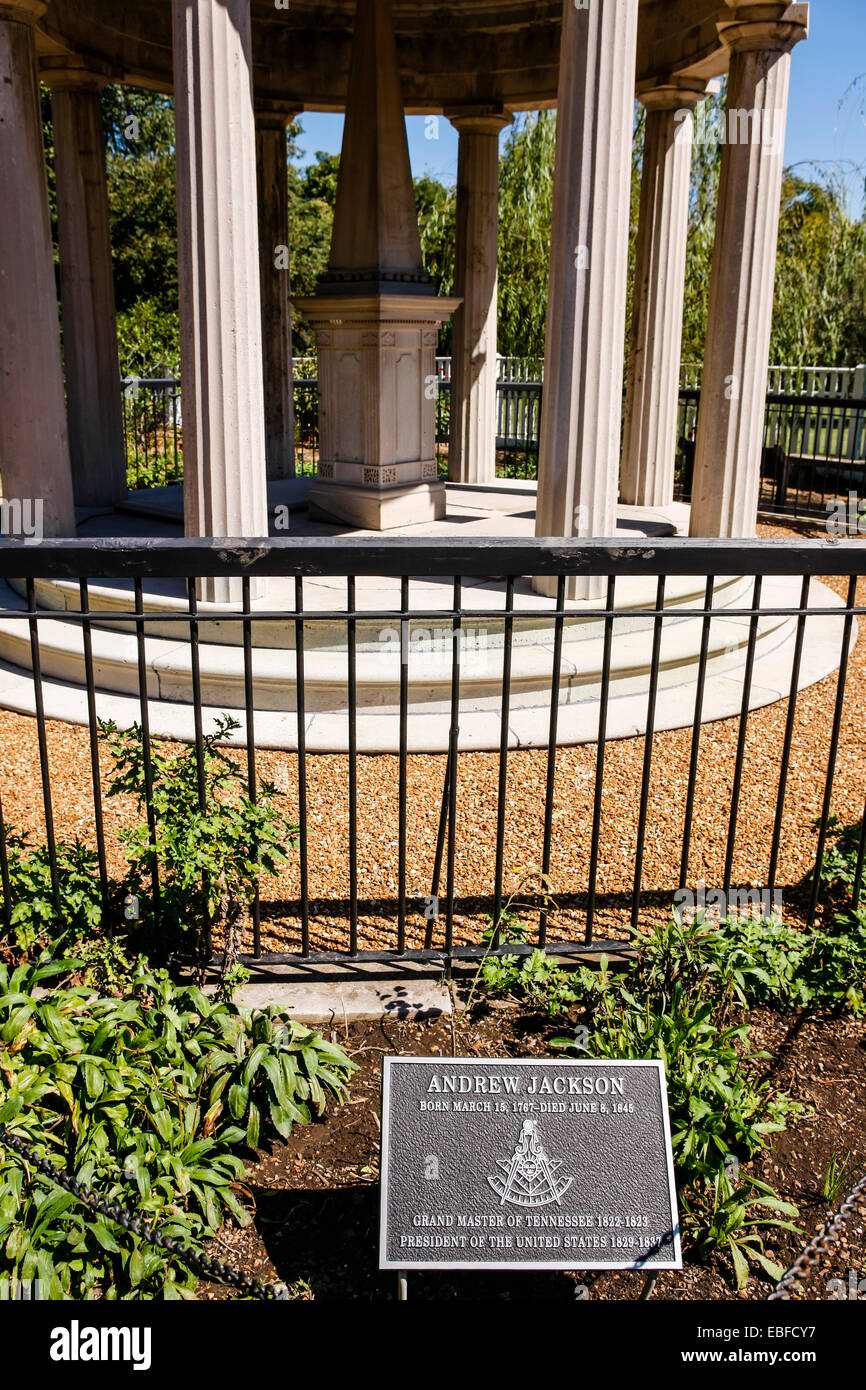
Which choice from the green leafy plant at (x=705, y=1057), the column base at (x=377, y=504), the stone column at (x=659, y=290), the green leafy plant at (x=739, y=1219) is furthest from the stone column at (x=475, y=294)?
the green leafy plant at (x=739, y=1219)

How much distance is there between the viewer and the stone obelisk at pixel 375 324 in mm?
9180

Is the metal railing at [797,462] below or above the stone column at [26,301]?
below

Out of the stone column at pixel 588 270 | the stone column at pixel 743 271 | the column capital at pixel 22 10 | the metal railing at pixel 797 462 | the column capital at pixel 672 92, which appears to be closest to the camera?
the stone column at pixel 588 270

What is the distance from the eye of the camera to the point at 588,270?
743 cm

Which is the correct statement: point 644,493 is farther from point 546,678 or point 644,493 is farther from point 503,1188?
point 503,1188

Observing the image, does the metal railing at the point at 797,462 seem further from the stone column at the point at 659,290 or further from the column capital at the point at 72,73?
the column capital at the point at 72,73

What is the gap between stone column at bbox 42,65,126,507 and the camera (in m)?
11.2

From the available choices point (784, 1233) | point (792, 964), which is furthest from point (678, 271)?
point (784, 1233)

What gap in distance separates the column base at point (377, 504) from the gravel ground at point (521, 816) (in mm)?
3671

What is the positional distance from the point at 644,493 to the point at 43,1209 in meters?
11.0

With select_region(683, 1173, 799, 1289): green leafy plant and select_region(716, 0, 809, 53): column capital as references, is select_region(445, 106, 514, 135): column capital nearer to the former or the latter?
select_region(716, 0, 809, 53): column capital

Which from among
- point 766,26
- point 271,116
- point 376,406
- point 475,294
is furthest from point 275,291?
point 766,26

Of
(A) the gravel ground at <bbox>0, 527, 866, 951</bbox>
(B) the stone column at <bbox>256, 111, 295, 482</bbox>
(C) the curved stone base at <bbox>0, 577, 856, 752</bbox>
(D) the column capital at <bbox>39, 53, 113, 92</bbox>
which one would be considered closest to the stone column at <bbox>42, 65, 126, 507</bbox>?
(D) the column capital at <bbox>39, 53, 113, 92</bbox>
